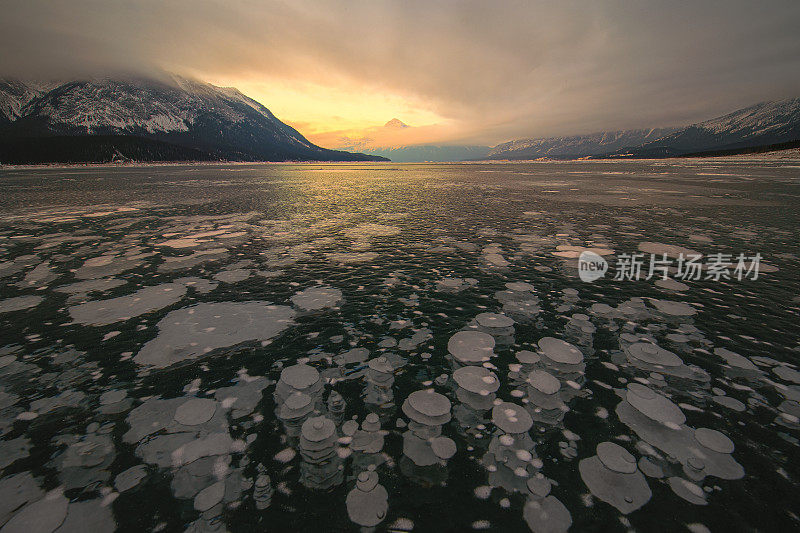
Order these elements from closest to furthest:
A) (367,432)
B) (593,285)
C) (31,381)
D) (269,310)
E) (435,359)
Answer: (367,432)
(31,381)
(435,359)
(269,310)
(593,285)

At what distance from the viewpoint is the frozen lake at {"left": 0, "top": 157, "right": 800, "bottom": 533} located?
9.51ft

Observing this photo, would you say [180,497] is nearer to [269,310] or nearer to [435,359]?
[435,359]

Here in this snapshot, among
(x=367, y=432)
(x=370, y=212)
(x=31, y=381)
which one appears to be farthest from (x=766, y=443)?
(x=370, y=212)

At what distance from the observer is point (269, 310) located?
6625 millimetres

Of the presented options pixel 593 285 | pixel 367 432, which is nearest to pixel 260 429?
pixel 367 432

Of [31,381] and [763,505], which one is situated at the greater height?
[763,505]

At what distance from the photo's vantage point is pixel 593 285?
7801mm

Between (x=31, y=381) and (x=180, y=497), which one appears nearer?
(x=180, y=497)

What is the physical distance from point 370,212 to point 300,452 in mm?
16526

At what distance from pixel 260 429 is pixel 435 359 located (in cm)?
256

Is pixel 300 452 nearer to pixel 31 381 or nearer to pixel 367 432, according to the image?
pixel 367 432

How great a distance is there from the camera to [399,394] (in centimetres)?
428

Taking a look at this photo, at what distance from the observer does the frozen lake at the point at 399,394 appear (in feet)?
9.51

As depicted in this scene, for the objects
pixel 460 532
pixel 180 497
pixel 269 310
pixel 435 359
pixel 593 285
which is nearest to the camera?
pixel 460 532
